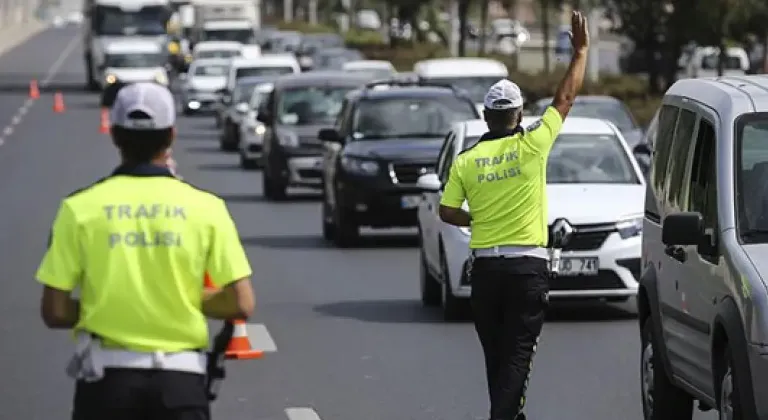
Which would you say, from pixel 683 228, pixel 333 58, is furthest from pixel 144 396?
pixel 333 58

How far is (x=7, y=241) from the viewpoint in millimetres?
23969

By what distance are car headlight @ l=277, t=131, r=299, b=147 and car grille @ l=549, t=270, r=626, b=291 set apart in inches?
536

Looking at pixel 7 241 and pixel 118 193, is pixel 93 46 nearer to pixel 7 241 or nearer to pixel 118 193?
pixel 7 241

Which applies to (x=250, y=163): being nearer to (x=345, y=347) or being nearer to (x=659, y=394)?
(x=345, y=347)

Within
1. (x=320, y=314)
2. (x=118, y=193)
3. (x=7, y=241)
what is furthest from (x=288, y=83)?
(x=118, y=193)

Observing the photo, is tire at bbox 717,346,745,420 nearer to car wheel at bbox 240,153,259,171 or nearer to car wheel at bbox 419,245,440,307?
car wheel at bbox 419,245,440,307

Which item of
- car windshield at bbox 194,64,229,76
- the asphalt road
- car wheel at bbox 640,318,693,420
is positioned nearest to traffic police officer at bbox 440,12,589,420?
car wheel at bbox 640,318,693,420

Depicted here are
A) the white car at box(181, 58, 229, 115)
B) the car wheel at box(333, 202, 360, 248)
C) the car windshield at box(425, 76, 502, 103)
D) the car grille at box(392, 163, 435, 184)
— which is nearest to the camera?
the car grille at box(392, 163, 435, 184)

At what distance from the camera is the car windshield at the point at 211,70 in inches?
2223

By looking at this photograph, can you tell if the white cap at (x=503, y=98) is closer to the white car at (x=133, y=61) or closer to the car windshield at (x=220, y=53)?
the white car at (x=133, y=61)

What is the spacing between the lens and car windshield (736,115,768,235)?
898 centimetres

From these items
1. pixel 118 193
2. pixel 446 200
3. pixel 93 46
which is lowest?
pixel 93 46

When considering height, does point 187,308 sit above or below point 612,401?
above

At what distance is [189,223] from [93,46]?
6180 centimetres
